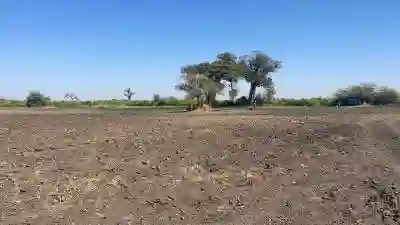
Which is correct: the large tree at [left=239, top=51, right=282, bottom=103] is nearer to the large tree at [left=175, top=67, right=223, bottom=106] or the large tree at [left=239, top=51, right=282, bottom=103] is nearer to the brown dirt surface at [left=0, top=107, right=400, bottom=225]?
the large tree at [left=175, top=67, right=223, bottom=106]

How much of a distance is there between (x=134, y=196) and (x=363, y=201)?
432cm

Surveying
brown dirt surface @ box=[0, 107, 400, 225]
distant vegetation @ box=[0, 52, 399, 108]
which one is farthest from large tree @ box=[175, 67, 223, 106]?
brown dirt surface @ box=[0, 107, 400, 225]

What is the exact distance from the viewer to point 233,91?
69.2m

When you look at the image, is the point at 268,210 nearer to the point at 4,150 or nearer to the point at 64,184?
the point at 64,184

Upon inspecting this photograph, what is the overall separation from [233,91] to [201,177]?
60.2 meters

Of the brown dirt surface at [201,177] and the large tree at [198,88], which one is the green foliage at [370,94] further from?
the brown dirt surface at [201,177]

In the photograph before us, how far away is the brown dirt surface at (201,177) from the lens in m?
7.74

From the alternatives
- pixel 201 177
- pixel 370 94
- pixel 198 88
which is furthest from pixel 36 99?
pixel 201 177

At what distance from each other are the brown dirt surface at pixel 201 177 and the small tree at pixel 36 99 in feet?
155

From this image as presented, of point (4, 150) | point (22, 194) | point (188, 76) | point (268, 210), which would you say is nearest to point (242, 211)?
point (268, 210)

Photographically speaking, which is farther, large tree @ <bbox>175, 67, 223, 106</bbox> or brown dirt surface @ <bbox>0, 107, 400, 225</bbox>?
large tree @ <bbox>175, 67, 223, 106</bbox>

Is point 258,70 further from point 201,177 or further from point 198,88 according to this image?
point 201,177

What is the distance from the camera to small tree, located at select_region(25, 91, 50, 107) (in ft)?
190

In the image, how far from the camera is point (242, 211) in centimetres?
790
